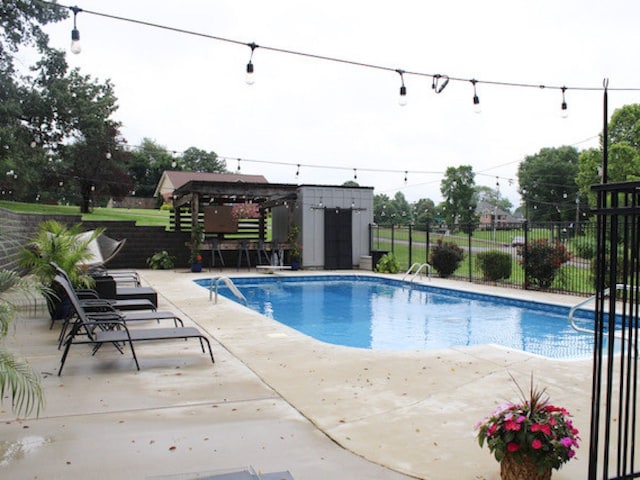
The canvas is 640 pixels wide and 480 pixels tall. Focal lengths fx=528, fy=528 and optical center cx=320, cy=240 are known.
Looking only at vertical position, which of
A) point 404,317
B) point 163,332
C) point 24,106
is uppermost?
point 24,106

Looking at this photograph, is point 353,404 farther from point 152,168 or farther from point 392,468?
point 152,168

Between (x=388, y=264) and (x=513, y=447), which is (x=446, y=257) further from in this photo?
(x=513, y=447)

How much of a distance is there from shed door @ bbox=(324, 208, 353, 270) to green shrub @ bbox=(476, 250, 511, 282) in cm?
562

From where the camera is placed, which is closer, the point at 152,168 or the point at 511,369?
the point at 511,369

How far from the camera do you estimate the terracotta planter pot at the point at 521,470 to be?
2.52 metres

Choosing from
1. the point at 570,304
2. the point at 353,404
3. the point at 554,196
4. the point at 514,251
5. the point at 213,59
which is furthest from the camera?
the point at 554,196

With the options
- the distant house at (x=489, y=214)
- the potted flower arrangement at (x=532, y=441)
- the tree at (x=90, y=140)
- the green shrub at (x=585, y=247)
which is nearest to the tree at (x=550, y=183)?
the distant house at (x=489, y=214)

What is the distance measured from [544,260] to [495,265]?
1.65m

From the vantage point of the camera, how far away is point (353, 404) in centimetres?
394

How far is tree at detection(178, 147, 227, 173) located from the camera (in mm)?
54031

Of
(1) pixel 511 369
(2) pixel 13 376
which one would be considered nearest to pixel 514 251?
(1) pixel 511 369

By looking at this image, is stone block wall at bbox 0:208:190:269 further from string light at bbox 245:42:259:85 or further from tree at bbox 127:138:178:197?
tree at bbox 127:138:178:197

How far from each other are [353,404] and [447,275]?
454 inches

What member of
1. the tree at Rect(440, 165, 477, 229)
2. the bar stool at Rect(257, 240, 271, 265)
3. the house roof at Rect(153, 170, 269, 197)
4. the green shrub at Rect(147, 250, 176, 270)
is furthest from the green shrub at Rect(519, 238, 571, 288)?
the tree at Rect(440, 165, 477, 229)
